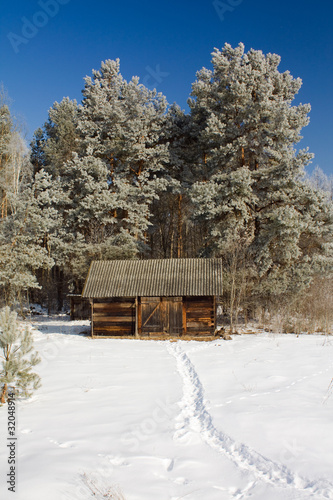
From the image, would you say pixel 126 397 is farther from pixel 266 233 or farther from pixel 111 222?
pixel 111 222

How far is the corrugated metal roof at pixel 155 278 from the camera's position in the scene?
2059 cm

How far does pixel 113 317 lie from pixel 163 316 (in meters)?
2.88

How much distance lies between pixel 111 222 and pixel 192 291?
498 inches

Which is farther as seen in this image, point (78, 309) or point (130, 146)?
point (130, 146)

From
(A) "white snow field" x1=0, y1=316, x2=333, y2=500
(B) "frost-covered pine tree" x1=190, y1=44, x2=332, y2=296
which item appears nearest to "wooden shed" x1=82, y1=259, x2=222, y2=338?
(B) "frost-covered pine tree" x1=190, y1=44, x2=332, y2=296

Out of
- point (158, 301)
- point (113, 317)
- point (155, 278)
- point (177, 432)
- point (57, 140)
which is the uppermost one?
point (57, 140)

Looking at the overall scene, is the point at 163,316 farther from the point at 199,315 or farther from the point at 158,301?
the point at 199,315

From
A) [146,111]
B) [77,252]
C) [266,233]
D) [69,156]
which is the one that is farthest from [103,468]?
[69,156]

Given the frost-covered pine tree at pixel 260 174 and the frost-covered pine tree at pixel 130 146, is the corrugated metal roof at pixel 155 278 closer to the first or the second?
the frost-covered pine tree at pixel 260 174

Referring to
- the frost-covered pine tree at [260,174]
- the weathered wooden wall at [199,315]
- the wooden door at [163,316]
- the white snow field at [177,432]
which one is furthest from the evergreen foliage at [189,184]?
the white snow field at [177,432]

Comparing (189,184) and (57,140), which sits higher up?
(57,140)

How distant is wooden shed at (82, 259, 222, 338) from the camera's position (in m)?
20.7

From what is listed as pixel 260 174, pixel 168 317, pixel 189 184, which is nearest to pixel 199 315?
pixel 168 317

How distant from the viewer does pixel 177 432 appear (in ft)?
23.4
